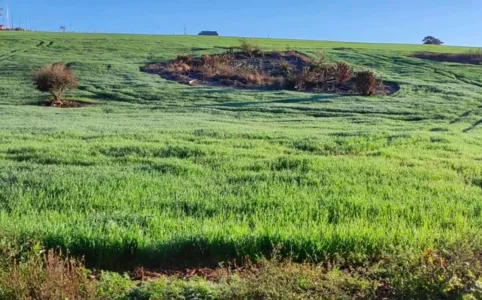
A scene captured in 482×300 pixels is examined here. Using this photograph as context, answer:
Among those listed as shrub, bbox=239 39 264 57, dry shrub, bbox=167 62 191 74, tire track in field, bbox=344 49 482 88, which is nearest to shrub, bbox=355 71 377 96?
tire track in field, bbox=344 49 482 88

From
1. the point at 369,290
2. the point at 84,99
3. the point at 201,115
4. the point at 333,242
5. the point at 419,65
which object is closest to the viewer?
the point at 369,290

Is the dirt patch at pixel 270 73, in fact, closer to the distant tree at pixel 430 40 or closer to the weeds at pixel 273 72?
the weeds at pixel 273 72

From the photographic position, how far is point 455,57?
50.8 metres

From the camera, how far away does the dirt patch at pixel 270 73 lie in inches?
1268

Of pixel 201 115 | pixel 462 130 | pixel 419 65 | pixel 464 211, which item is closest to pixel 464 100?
pixel 462 130

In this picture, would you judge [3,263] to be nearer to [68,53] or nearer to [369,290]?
[369,290]

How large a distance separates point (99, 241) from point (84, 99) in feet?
78.3

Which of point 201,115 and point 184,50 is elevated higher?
point 184,50

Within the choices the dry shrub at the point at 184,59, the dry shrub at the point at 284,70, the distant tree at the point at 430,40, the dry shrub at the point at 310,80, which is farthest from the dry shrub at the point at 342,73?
the distant tree at the point at 430,40

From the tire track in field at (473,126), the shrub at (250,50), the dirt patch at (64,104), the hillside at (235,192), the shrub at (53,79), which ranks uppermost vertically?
the shrub at (250,50)

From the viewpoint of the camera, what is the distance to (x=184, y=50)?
49469mm

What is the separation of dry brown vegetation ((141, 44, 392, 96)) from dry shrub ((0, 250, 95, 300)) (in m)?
27.2

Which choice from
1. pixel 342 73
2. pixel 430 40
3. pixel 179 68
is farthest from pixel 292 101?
pixel 430 40

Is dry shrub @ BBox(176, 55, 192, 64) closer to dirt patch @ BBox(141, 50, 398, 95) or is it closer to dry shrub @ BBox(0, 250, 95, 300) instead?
dirt patch @ BBox(141, 50, 398, 95)
